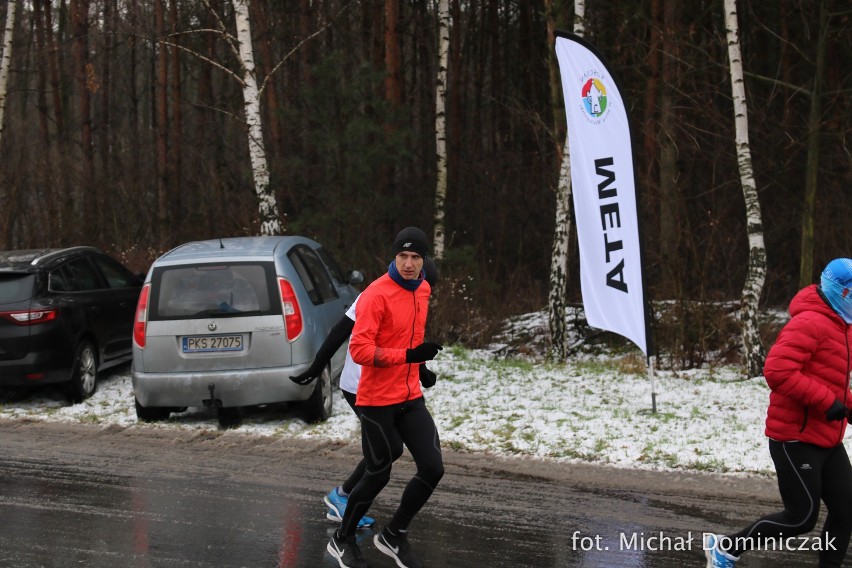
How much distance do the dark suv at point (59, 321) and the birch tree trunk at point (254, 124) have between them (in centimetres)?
307

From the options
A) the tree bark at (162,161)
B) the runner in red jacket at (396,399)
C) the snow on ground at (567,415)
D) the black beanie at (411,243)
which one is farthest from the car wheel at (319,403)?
the tree bark at (162,161)

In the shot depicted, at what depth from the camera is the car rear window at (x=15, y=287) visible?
1067cm

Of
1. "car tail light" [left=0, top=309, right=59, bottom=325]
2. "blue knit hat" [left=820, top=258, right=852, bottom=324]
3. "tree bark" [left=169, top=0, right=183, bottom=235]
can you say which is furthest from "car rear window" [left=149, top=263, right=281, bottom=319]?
"tree bark" [left=169, top=0, right=183, bottom=235]

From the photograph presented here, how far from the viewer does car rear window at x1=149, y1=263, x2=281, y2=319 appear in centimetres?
941

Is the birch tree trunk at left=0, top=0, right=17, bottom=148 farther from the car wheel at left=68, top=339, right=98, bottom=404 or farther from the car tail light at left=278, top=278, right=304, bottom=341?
the car tail light at left=278, top=278, right=304, bottom=341

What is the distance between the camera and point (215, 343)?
9.37m

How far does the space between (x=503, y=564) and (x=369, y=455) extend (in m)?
0.98

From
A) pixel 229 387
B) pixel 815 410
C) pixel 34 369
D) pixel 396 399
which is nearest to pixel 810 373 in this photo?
pixel 815 410

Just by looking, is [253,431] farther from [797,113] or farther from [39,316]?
[797,113]

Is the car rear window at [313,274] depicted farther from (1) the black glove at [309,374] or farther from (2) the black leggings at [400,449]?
(2) the black leggings at [400,449]

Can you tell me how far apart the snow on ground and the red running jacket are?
10.4 feet

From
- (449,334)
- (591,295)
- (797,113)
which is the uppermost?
(797,113)

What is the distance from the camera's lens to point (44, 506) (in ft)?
23.4

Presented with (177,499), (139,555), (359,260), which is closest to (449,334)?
(359,260)
